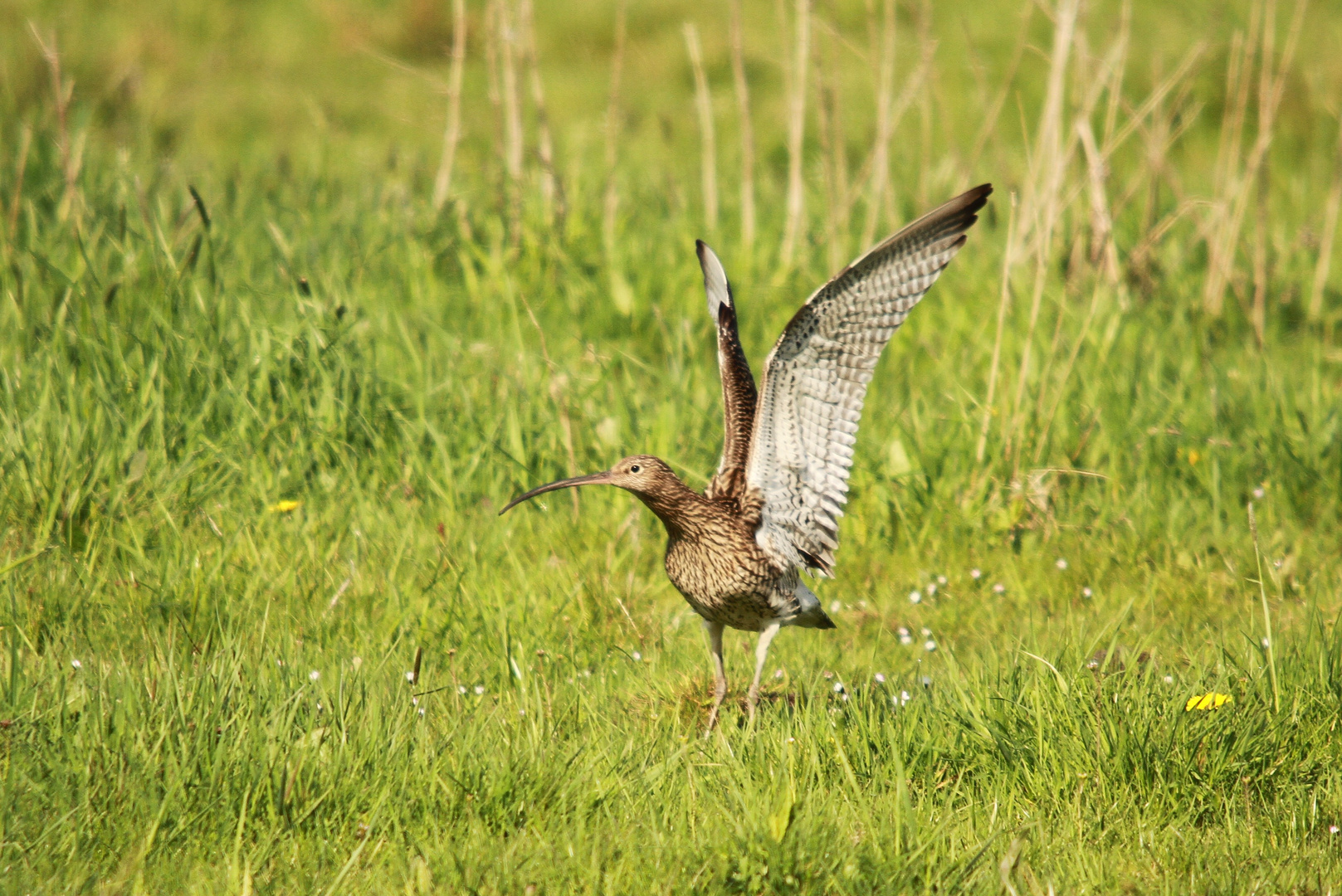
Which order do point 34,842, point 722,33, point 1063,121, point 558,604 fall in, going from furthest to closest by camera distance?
1. point 722,33
2. point 1063,121
3. point 558,604
4. point 34,842

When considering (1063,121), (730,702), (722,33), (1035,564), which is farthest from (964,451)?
(722,33)

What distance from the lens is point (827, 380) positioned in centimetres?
405

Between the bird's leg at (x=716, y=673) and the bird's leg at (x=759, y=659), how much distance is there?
3.4 inches

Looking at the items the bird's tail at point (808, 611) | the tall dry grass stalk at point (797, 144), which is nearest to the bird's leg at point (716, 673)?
the bird's tail at point (808, 611)

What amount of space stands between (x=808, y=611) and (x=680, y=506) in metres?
0.56

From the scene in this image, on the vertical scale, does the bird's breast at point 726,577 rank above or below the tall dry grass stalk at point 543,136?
below

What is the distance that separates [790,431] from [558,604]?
104cm

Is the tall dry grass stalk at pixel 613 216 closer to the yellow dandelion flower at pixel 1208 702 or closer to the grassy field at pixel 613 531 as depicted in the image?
the grassy field at pixel 613 531

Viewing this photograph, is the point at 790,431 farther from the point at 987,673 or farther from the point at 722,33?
the point at 722,33

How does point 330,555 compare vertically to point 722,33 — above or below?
below

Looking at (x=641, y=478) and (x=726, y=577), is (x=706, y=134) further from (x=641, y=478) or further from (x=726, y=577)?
(x=726, y=577)

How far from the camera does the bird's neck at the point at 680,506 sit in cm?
403

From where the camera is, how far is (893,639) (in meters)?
4.55

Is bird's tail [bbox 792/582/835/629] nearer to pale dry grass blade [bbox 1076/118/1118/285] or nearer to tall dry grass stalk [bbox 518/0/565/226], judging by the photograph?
pale dry grass blade [bbox 1076/118/1118/285]
